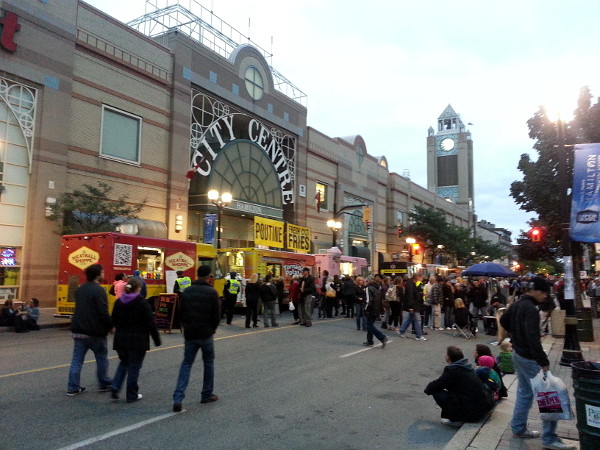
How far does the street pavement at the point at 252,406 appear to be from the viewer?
5035 millimetres

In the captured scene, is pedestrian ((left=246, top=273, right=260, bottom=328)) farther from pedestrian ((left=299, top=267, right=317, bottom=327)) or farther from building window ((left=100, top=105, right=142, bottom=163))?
building window ((left=100, top=105, right=142, bottom=163))

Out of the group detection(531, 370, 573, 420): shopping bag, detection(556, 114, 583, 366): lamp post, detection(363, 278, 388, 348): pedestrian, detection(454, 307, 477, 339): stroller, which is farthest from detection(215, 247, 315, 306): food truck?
detection(531, 370, 573, 420): shopping bag

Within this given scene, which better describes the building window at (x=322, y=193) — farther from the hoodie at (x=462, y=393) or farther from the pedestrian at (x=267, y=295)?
the hoodie at (x=462, y=393)

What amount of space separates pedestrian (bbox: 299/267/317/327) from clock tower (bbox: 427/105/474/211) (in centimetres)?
8036

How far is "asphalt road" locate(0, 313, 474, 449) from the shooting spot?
198 inches

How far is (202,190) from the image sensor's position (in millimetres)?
25344

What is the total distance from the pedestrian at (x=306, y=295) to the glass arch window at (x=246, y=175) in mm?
11569

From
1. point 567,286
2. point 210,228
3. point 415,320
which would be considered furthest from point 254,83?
point 567,286

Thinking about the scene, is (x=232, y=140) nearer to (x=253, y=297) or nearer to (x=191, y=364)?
(x=253, y=297)

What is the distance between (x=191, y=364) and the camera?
19.7ft

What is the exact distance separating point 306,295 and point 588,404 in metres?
11.8

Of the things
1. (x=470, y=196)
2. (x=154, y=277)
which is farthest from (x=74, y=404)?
(x=470, y=196)

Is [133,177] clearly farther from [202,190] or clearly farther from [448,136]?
[448,136]

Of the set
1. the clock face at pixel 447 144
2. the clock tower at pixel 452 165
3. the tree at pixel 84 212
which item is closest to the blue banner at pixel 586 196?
the tree at pixel 84 212
